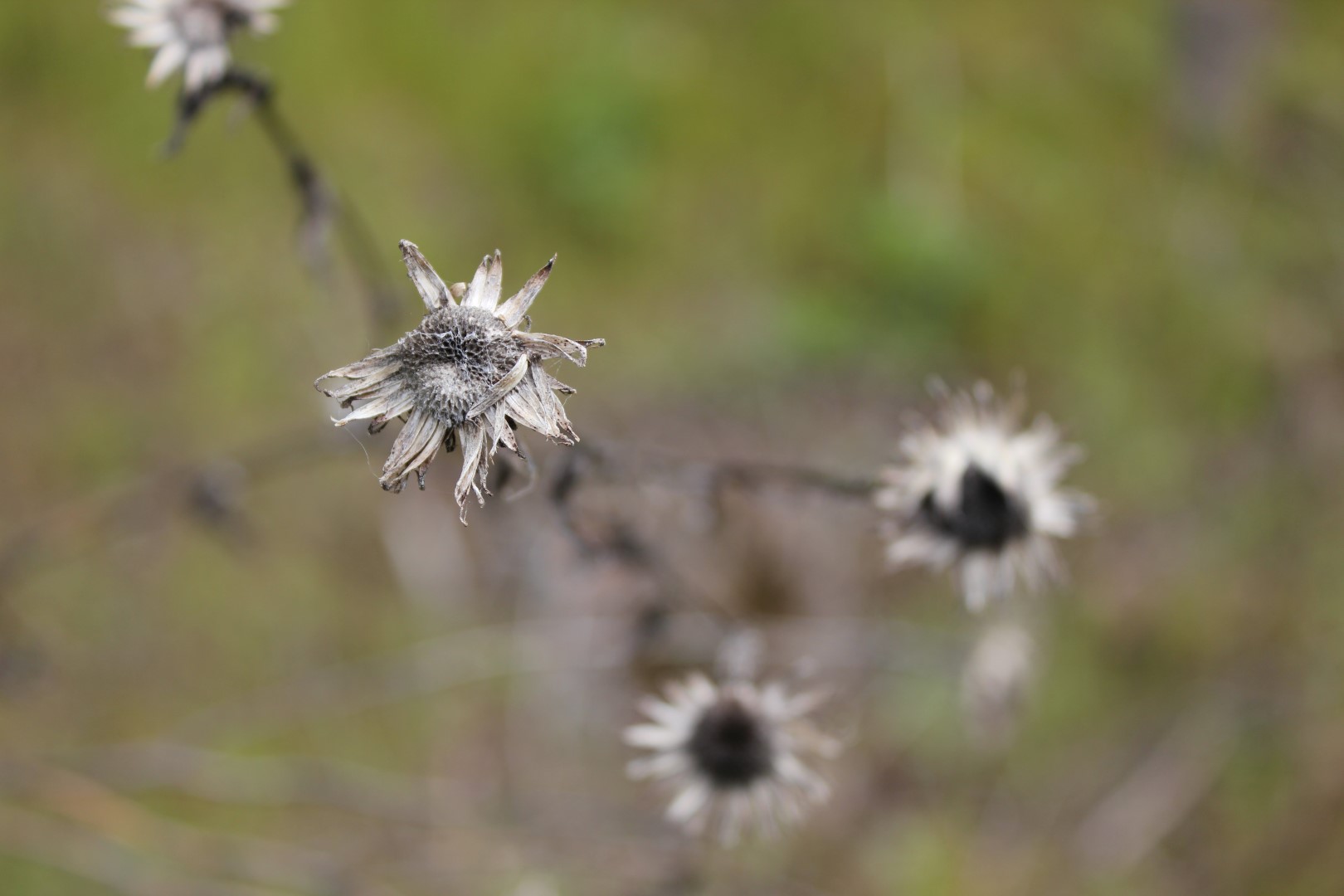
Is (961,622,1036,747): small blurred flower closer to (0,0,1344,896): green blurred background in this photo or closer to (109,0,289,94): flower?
(0,0,1344,896): green blurred background

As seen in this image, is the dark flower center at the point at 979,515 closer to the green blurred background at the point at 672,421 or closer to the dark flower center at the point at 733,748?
the dark flower center at the point at 733,748

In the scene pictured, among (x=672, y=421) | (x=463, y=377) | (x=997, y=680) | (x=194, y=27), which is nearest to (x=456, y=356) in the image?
(x=463, y=377)

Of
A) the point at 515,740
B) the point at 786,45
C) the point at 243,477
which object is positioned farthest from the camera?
the point at 786,45

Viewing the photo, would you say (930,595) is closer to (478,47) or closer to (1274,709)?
(1274,709)

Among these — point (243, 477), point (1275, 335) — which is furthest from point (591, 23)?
point (1275, 335)

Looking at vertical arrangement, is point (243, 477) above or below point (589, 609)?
above
